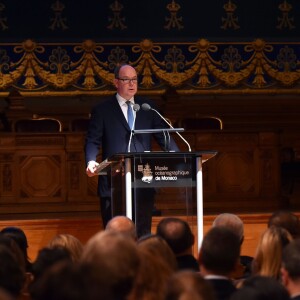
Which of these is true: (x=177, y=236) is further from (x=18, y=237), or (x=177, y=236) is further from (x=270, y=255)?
(x=18, y=237)

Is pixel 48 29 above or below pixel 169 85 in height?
above

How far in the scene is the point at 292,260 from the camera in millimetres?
3877

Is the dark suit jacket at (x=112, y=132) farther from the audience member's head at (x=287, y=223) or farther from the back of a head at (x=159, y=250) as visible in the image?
the back of a head at (x=159, y=250)

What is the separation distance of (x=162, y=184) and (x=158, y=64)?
661cm

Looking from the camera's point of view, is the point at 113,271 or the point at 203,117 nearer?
the point at 113,271

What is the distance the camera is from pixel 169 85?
41.4 feet

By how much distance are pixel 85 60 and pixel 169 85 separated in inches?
49.6

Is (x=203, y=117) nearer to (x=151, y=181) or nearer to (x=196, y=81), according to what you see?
(x=196, y=81)

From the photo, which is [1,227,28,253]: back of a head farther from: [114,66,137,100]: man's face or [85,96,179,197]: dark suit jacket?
[114,66,137,100]: man's face

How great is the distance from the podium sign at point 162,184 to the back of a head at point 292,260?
7.00ft

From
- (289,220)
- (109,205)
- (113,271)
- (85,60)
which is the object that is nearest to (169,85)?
(85,60)

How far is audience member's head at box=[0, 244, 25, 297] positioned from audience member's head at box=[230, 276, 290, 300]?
35.7 inches

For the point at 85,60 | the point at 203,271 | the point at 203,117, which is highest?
the point at 85,60

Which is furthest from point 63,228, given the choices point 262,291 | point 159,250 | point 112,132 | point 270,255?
point 262,291
